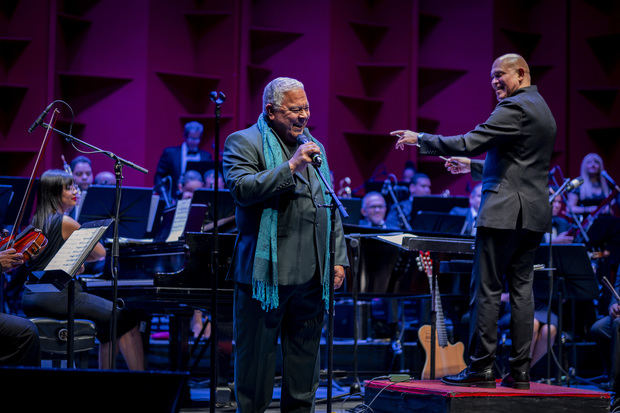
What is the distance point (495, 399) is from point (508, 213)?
0.92 m

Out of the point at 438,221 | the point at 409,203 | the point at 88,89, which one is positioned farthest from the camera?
the point at 88,89

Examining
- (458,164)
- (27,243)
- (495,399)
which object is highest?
(458,164)

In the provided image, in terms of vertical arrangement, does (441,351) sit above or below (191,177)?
below

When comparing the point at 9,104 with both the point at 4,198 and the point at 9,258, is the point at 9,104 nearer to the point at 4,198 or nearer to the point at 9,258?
the point at 4,198

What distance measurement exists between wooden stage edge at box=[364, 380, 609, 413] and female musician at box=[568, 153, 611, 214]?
15.9 ft

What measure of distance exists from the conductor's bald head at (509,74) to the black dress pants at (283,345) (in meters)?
1.50

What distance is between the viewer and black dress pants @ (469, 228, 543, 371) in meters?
3.85

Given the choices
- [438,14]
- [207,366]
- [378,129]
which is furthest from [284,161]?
[438,14]

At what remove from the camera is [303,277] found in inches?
133

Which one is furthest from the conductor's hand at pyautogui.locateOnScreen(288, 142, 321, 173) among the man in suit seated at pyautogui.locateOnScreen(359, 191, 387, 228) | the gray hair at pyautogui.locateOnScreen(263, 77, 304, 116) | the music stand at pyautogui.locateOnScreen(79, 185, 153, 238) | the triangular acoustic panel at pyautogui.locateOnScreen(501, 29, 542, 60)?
the triangular acoustic panel at pyautogui.locateOnScreen(501, 29, 542, 60)

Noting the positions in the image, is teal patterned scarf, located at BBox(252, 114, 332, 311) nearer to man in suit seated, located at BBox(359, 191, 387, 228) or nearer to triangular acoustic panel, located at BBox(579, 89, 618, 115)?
man in suit seated, located at BBox(359, 191, 387, 228)

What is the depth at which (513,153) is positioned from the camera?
12.8ft

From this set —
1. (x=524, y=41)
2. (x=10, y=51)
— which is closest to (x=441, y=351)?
(x=10, y=51)

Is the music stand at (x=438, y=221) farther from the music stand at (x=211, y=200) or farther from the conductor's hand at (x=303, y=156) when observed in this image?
the conductor's hand at (x=303, y=156)
